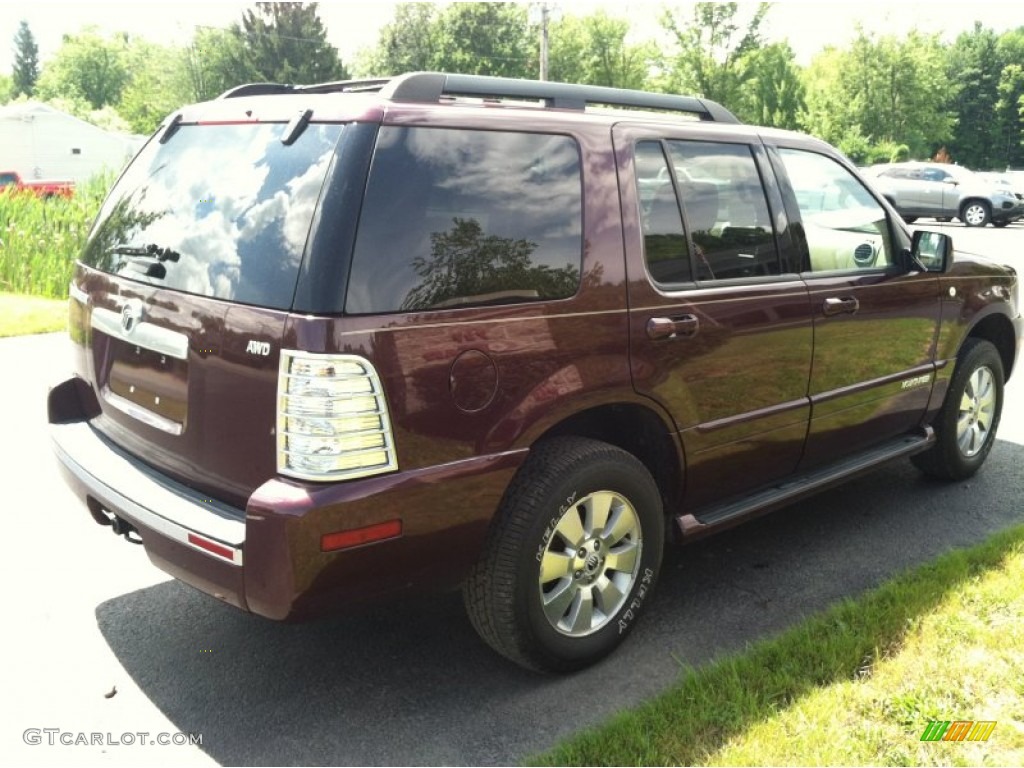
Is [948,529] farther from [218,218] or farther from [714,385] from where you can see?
[218,218]

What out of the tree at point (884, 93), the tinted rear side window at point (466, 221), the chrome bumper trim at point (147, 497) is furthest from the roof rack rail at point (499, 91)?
the tree at point (884, 93)

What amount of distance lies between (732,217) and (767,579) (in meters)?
1.60

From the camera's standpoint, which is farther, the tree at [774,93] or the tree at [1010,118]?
the tree at [1010,118]

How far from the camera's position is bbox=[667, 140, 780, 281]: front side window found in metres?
3.74

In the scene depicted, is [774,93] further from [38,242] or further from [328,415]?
[328,415]

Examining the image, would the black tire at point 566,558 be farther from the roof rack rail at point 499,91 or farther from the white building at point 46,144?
the white building at point 46,144

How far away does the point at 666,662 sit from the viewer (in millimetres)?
3473

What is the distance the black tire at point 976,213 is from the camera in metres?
25.0

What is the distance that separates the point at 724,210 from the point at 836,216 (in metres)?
1.05

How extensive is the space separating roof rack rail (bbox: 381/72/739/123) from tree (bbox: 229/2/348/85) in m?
61.9

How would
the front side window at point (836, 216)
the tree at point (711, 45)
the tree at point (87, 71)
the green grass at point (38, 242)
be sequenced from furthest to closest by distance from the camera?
1. the tree at point (87, 71)
2. the tree at point (711, 45)
3. the green grass at point (38, 242)
4. the front side window at point (836, 216)

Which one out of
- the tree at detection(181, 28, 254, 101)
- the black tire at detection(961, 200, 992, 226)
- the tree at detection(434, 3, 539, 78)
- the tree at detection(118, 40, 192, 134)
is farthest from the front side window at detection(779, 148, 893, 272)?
the tree at detection(118, 40, 192, 134)

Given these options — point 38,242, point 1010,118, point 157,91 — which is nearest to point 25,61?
point 157,91

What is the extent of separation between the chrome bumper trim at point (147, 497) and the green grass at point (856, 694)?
3.85ft
